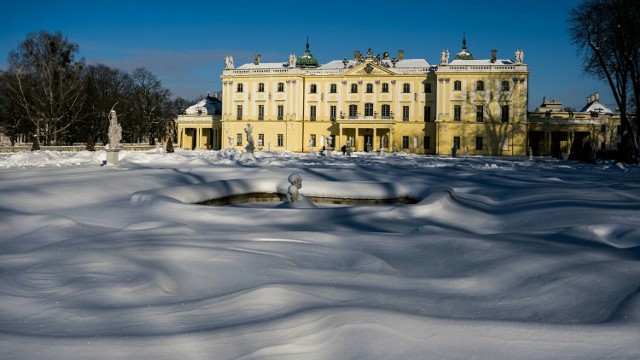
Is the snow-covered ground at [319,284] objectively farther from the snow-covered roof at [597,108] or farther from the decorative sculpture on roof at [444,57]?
the snow-covered roof at [597,108]

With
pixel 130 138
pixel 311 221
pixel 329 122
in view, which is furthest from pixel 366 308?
pixel 130 138

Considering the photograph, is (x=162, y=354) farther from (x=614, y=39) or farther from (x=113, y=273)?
(x=614, y=39)

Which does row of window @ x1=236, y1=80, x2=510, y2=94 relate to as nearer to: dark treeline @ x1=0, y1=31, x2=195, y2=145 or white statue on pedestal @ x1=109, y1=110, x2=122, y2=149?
dark treeline @ x1=0, y1=31, x2=195, y2=145

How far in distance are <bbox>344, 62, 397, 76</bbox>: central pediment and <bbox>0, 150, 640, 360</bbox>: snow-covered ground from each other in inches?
1917

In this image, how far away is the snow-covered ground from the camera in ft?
12.6

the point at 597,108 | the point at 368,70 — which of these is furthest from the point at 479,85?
the point at 597,108

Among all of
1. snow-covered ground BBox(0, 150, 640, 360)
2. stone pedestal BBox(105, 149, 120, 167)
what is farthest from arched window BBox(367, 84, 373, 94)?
snow-covered ground BBox(0, 150, 640, 360)

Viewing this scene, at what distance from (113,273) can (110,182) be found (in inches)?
376

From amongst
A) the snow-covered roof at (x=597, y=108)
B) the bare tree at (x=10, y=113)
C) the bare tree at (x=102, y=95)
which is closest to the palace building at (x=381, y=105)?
the bare tree at (x=102, y=95)

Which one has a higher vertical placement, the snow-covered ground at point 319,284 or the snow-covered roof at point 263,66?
the snow-covered roof at point 263,66

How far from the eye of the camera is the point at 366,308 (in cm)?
445

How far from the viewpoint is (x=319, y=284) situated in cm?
540

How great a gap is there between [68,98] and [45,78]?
8.36ft

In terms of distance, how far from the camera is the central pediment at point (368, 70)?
5797 cm
